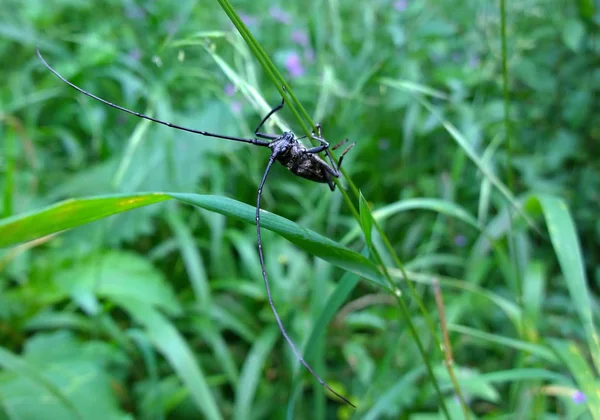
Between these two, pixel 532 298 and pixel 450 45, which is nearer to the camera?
pixel 532 298

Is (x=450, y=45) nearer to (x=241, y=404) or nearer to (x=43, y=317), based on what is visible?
(x=241, y=404)

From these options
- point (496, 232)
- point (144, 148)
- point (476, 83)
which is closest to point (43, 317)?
point (144, 148)

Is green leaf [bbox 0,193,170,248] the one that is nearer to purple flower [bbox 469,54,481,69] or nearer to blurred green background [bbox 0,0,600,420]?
blurred green background [bbox 0,0,600,420]

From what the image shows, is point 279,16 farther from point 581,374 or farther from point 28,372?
point 581,374

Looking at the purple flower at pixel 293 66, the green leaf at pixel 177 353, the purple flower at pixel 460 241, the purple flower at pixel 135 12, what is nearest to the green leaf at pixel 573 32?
the purple flower at pixel 460 241

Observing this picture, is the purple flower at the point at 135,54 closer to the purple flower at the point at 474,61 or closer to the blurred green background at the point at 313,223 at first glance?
the blurred green background at the point at 313,223

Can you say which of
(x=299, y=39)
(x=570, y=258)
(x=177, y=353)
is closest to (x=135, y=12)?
(x=299, y=39)

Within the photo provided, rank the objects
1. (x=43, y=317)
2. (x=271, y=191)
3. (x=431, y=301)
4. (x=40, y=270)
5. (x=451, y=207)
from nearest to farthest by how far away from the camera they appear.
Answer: (x=451, y=207) < (x=43, y=317) < (x=40, y=270) < (x=431, y=301) < (x=271, y=191)

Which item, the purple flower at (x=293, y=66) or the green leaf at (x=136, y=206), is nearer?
the green leaf at (x=136, y=206)

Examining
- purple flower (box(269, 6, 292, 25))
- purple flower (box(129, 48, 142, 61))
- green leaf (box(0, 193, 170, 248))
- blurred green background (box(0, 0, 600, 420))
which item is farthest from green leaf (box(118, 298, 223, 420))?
purple flower (box(269, 6, 292, 25))
